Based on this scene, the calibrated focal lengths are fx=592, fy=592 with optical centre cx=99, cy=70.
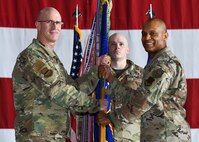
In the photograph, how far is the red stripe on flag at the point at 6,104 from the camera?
466 cm

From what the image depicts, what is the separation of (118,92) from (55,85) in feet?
1.16

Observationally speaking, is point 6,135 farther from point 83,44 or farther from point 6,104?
point 83,44

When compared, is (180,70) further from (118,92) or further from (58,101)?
(58,101)

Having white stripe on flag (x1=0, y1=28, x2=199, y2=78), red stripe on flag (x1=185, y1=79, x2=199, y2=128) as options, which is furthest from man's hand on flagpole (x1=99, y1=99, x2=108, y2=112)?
red stripe on flag (x1=185, y1=79, x2=199, y2=128)

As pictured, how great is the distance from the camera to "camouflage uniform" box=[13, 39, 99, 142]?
3275mm

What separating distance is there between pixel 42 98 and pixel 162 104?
0.69m

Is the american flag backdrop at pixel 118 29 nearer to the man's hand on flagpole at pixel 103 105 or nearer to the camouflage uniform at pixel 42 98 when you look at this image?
the camouflage uniform at pixel 42 98

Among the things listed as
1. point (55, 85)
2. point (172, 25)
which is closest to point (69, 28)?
point (172, 25)

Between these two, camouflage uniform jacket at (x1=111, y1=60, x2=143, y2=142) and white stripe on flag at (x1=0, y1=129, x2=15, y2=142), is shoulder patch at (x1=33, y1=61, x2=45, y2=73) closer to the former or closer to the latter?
camouflage uniform jacket at (x1=111, y1=60, x2=143, y2=142)

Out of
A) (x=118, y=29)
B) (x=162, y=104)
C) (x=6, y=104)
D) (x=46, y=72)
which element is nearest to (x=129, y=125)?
(x=162, y=104)

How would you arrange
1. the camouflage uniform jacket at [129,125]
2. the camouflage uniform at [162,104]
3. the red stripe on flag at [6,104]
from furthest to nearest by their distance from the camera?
the red stripe on flag at [6,104] → the camouflage uniform jacket at [129,125] → the camouflage uniform at [162,104]

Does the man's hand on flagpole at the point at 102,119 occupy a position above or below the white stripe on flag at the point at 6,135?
above

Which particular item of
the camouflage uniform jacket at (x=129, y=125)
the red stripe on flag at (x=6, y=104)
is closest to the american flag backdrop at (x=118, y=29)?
the red stripe on flag at (x=6, y=104)

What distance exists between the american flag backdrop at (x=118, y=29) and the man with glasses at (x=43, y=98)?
51.7 inches
